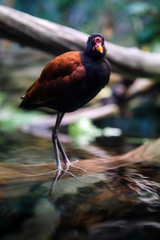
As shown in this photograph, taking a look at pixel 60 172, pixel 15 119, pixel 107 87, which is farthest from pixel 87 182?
pixel 107 87

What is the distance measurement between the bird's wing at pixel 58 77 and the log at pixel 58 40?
1062 mm

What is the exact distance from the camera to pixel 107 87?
670 cm

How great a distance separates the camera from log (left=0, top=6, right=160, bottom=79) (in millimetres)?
2980

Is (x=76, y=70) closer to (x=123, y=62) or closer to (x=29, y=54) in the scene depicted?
(x=123, y=62)

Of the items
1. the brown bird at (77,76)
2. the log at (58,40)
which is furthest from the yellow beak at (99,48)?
the log at (58,40)

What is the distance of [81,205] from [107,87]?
5461mm

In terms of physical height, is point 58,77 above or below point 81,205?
above

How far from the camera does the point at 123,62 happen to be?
3693mm

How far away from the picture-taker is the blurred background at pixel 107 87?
16.6ft

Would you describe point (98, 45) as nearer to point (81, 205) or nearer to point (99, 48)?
point (99, 48)

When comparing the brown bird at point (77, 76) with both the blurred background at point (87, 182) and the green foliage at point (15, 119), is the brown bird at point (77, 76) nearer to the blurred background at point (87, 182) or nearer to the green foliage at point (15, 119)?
the blurred background at point (87, 182)

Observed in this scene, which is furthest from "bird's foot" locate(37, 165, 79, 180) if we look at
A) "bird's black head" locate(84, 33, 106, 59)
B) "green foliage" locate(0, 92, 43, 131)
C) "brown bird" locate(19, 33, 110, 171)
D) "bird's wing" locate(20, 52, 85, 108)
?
"green foliage" locate(0, 92, 43, 131)

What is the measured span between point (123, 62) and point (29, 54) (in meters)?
4.42

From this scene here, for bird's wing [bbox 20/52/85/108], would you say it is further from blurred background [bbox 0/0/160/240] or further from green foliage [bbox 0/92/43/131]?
green foliage [bbox 0/92/43/131]
